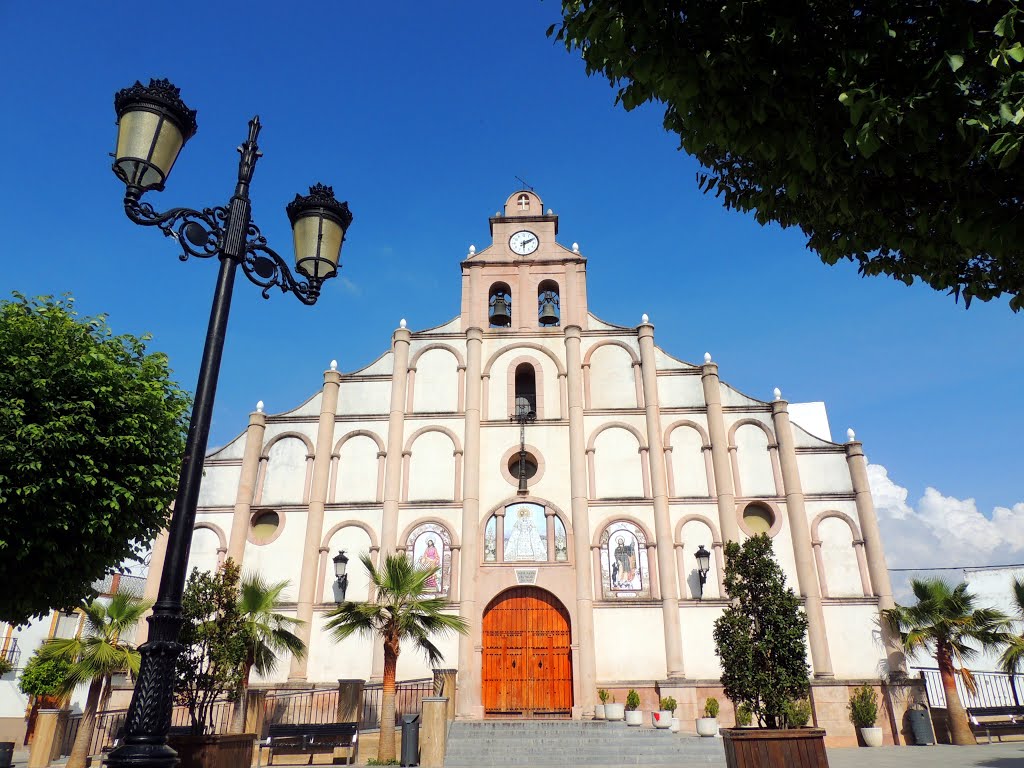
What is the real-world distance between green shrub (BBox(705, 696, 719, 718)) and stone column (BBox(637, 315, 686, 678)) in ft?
3.33

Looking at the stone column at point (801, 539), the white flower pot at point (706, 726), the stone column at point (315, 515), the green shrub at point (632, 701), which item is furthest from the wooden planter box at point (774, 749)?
the stone column at point (315, 515)

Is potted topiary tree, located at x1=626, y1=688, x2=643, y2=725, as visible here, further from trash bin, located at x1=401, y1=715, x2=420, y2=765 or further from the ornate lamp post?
the ornate lamp post

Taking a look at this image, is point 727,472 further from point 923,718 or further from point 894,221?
point 894,221

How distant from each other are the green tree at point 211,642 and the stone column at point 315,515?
7047 mm

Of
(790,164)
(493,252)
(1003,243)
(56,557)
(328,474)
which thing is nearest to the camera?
(1003,243)

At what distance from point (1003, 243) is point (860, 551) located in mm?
20451

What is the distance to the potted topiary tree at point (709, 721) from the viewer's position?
61.6 feet

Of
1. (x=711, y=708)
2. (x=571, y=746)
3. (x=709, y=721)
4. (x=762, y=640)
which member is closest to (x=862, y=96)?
(x=762, y=640)

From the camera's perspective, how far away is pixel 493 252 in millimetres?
28203

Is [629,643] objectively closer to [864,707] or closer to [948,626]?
[864,707]

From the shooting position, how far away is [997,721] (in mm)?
23500

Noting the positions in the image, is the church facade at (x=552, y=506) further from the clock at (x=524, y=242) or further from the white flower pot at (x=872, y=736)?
the clock at (x=524, y=242)

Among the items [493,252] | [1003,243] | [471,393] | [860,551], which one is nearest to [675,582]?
[860,551]

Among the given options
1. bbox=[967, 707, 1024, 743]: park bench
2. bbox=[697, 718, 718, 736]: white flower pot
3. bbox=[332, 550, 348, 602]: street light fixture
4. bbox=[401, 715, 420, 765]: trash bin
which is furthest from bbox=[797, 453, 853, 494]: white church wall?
bbox=[332, 550, 348, 602]: street light fixture
